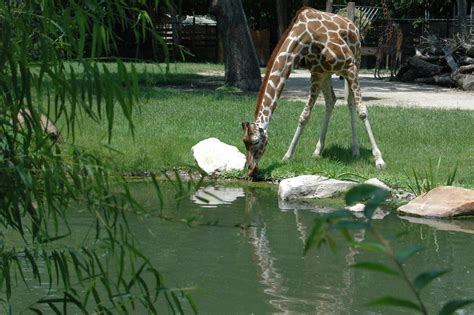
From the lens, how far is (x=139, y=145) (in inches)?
546

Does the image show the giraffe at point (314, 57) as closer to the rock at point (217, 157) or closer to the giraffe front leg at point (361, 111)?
the giraffe front leg at point (361, 111)

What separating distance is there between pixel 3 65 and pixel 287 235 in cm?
599

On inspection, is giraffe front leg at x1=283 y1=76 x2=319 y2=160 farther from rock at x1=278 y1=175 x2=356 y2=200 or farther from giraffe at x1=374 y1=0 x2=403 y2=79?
giraffe at x1=374 y1=0 x2=403 y2=79

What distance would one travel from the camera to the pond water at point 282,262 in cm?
735

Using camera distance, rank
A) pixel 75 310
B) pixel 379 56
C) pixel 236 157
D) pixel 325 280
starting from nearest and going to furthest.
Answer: pixel 75 310 < pixel 325 280 < pixel 236 157 < pixel 379 56

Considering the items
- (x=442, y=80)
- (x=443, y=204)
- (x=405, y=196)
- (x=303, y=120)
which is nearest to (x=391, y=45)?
(x=442, y=80)

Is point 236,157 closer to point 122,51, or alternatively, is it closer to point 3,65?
point 3,65

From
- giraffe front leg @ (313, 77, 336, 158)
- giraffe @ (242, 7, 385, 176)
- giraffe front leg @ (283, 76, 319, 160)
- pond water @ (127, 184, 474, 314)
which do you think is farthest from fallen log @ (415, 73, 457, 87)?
pond water @ (127, 184, 474, 314)

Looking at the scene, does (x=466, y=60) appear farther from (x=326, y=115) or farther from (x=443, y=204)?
(x=443, y=204)

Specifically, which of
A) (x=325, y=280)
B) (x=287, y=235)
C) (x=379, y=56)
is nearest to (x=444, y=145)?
(x=287, y=235)

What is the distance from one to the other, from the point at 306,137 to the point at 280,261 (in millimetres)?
6419

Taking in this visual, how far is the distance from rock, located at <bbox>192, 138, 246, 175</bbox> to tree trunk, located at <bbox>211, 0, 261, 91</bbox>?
10.5 m

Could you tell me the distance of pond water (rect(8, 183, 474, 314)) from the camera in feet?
24.1

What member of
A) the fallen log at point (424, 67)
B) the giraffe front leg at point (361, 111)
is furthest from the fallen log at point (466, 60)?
the giraffe front leg at point (361, 111)
